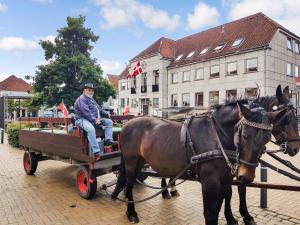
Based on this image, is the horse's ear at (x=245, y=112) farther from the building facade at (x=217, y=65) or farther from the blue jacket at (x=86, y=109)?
the building facade at (x=217, y=65)

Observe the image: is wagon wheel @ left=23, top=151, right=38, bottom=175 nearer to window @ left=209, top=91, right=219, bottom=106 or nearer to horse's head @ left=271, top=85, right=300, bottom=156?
horse's head @ left=271, top=85, right=300, bottom=156

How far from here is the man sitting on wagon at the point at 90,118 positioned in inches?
211

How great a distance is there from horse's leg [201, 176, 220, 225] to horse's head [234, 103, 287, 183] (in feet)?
1.52

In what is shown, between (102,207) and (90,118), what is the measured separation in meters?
1.77

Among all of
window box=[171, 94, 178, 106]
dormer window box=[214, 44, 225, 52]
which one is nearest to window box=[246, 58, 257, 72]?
dormer window box=[214, 44, 225, 52]

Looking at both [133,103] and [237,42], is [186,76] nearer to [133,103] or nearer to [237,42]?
[237,42]

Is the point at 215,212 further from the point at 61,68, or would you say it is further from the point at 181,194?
the point at 61,68

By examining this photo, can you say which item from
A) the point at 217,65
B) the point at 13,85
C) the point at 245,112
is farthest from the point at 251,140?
the point at 13,85

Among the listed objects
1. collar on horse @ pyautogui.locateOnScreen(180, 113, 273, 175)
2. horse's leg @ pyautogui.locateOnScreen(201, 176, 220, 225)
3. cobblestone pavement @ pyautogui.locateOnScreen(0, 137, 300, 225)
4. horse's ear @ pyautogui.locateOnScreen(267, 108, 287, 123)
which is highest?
horse's ear @ pyautogui.locateOnScreen(267, 108, 287, 123)

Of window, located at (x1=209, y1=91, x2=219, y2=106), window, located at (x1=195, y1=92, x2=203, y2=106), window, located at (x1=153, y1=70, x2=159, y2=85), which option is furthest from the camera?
window, located at (x1=153, y1=70, x2=159, y2=85)

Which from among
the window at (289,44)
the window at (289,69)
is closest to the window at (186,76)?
the window at (289,69)

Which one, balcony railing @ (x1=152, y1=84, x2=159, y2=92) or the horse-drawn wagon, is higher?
balcony railing @ (x1=152, y1=84, x2=159, y2=92)

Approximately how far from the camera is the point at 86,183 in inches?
230

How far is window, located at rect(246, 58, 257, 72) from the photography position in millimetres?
24781
